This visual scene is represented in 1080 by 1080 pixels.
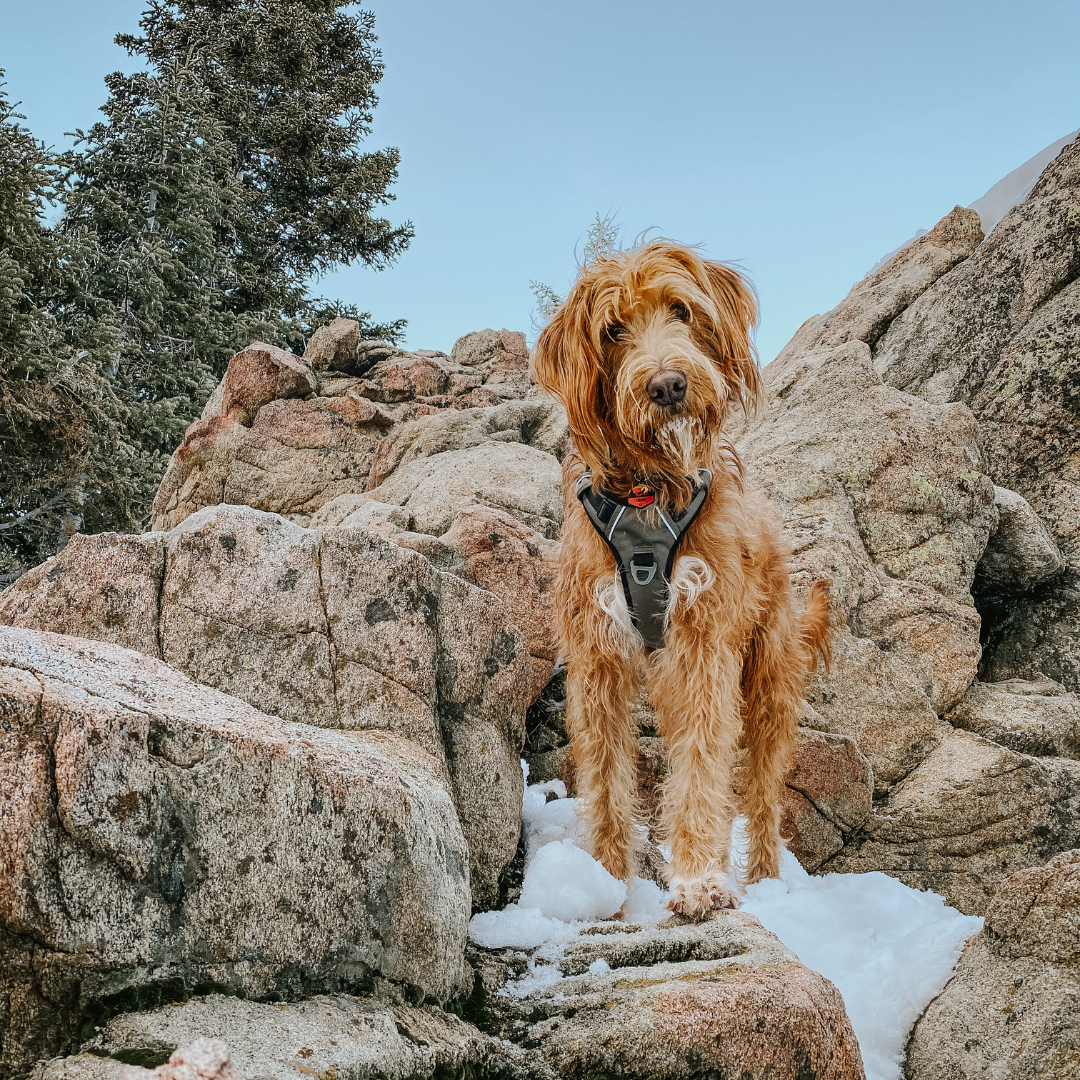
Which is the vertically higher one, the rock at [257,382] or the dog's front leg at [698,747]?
the rock at [257,382]

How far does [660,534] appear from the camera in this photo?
4.79 m

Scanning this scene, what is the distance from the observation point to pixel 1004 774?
6.70 meters

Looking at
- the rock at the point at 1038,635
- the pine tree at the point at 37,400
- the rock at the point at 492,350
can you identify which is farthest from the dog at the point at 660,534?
the pine tree at the point at 37,400

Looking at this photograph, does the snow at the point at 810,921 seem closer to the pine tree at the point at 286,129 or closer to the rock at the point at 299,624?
the rock at the point at 299,624

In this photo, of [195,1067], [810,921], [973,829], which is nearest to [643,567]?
[810,921]


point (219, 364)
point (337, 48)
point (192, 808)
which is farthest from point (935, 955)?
point (337, 48)

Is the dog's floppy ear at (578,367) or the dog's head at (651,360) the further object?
the dog's floppy ear at (578,367)

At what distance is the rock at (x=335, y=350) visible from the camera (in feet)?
47.7

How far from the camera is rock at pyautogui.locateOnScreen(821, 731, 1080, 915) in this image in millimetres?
6539

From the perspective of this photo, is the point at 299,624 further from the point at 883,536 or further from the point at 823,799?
the point at 883,536

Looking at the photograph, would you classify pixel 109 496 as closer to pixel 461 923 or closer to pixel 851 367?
pixel 851 367

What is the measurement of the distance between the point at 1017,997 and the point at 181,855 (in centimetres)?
385

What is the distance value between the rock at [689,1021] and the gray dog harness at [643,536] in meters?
1.96

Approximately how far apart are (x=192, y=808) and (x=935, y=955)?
14.3 feet
